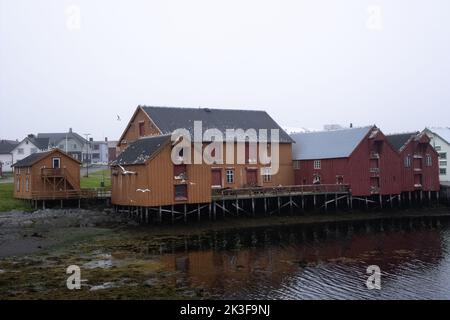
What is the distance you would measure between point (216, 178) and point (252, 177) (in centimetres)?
446

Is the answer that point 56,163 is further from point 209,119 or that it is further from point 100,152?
point 100,152

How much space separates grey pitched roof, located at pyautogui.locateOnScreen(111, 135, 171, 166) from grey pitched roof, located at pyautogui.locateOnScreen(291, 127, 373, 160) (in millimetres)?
18003

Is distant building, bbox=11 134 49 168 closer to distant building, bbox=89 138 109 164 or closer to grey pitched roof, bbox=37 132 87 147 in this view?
grey pitched roof, bbox=37 132 87 147

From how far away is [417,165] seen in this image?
56.9 m

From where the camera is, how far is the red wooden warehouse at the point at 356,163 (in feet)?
168

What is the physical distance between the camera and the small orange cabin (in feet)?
142

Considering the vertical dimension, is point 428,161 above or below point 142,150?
below

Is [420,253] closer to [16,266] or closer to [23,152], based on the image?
[16,266]

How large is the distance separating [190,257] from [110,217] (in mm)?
14517

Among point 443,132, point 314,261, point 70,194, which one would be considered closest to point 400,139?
point 443,132

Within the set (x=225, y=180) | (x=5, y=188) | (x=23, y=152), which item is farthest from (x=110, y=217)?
(x=23, y=152)

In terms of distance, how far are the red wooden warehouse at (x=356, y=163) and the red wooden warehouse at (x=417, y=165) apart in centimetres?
167

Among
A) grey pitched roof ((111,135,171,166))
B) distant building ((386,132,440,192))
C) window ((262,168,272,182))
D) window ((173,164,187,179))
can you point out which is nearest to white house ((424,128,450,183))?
distant building ((386,132,440,192))

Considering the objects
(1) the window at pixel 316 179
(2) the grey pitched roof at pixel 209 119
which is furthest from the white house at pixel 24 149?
(1) the window at pixel 316 179
